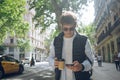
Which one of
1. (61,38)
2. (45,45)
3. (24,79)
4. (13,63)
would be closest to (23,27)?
(13,63)

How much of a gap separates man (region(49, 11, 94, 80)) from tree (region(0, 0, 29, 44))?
2412 cm

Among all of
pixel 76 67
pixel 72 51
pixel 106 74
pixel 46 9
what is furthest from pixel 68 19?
pixel 46 9

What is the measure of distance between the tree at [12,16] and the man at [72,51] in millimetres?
24121

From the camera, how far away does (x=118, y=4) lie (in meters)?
30.6

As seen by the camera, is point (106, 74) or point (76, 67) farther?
point (106, 74)

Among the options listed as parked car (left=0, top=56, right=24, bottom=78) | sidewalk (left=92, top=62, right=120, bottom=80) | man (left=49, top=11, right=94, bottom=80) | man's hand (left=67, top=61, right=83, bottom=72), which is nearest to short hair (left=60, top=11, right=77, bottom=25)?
man (left=49, top=11, right=94, bottom=80)

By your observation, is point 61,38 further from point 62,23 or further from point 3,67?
point 3,67

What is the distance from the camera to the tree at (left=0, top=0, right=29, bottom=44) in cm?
2700

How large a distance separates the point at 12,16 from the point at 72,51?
25358 mm

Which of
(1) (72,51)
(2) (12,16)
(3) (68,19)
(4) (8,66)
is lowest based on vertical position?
(4) (8,66)

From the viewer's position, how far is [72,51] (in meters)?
3.26

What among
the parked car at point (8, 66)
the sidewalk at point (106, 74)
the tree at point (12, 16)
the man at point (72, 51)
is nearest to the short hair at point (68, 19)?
the man at point (72, 51)

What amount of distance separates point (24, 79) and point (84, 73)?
12171 mm

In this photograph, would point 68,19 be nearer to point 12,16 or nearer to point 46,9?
point 12,16
